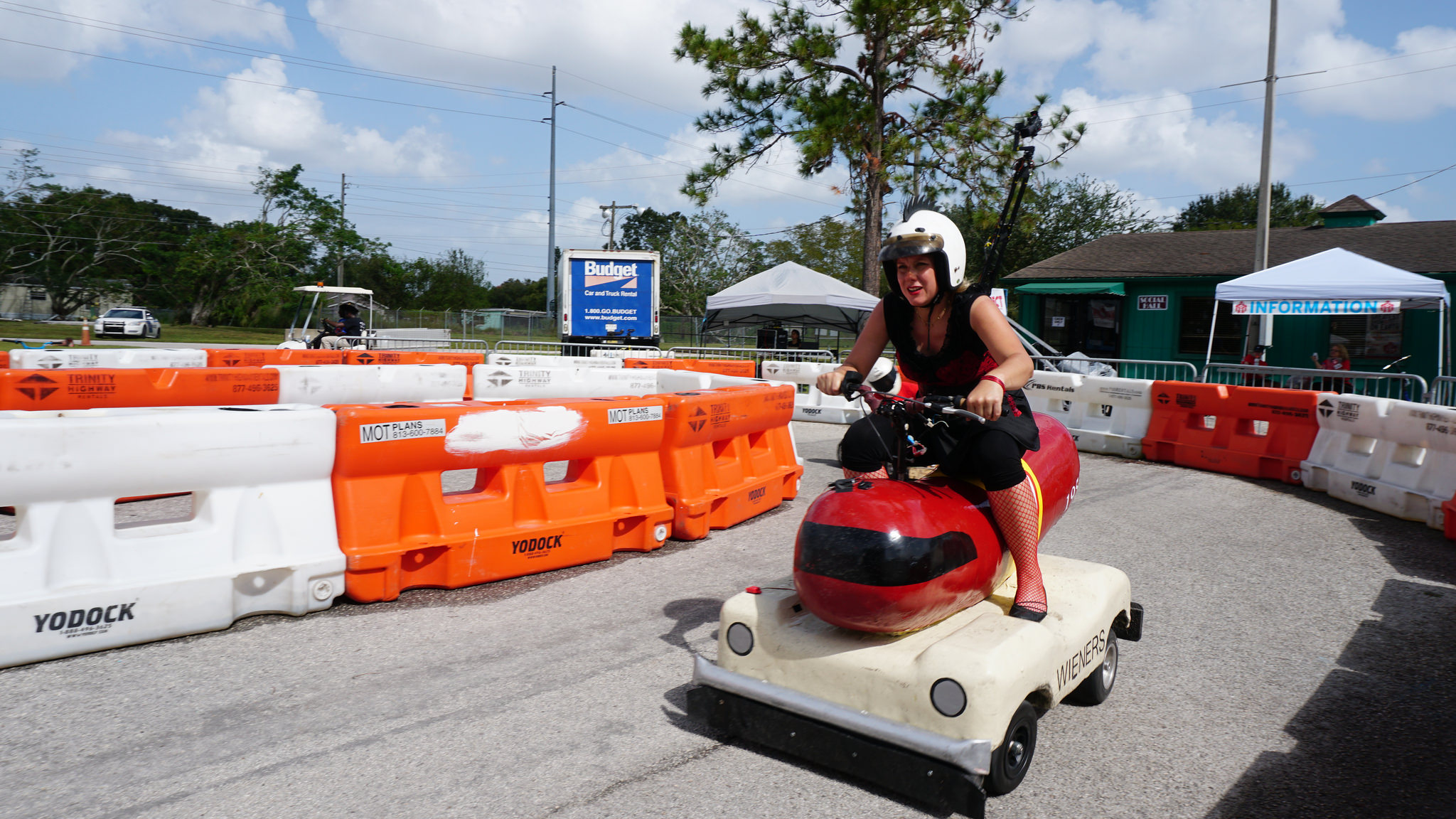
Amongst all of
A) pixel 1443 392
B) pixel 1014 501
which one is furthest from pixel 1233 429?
pixel 1014 501

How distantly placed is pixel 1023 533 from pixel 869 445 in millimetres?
683

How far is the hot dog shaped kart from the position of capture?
2906 mm

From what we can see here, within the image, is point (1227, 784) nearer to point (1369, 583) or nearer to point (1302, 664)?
point (1302, 664)

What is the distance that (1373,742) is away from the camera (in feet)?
11.6

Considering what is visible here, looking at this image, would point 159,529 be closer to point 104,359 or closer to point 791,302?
point 104,359

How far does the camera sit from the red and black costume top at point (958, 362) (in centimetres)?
350

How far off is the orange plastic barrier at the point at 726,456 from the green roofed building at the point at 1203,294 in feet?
61.0

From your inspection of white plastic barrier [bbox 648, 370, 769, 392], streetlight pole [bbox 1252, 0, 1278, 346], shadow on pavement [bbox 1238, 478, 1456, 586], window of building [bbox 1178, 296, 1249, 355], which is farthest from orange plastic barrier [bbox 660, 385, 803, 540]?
window of building [bbox 1178, 296, 1249, 355]

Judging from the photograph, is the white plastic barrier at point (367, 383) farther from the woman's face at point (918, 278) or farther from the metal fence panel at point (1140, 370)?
the metal fence panel at point (1140, 370)

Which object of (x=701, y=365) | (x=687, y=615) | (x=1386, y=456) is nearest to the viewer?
(x=687, y=615)

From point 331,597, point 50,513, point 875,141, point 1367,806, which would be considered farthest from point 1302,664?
point 875,141

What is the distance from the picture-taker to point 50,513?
→ 4.12 metres

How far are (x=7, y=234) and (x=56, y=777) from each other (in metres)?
64.6

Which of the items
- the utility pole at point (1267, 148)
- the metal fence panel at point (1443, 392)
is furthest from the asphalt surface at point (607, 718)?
the utility pole at point (1267, 148)
